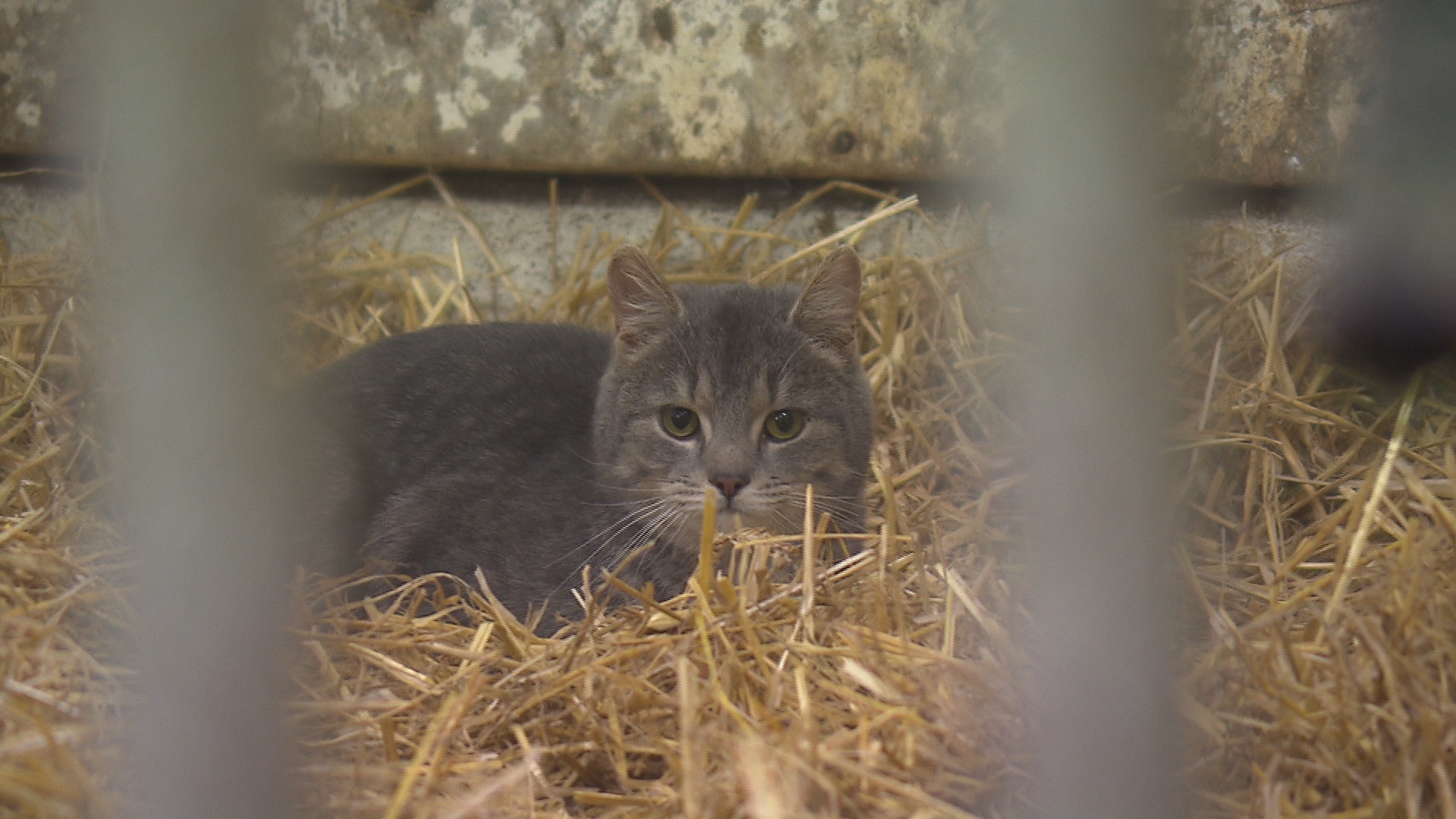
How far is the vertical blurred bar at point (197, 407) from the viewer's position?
2.96 feet

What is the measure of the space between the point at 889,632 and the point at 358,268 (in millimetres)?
2241

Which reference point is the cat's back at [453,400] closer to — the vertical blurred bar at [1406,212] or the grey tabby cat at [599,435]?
the grey tabby cat at [599,435]

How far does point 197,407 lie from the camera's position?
0.93 m

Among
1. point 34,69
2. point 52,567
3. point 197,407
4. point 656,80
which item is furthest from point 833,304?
point 34,69

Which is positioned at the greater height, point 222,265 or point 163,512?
point 222,265

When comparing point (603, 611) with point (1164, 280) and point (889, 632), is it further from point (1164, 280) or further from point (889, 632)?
point (1164, 280)

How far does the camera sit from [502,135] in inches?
135

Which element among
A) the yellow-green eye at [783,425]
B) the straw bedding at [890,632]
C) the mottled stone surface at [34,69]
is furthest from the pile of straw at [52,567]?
the yellow-green eye at [783,425]

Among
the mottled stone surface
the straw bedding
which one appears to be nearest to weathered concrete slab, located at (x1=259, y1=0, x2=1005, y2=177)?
the straw bedding

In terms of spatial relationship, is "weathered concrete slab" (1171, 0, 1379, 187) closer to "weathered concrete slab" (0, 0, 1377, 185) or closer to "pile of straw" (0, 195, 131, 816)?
"weathered concrete slab" (0, 0, 1377, 185)

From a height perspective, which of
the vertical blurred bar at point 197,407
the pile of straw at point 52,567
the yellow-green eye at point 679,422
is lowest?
the pile of straw at point 52,567

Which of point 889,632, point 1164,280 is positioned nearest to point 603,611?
point 889,632

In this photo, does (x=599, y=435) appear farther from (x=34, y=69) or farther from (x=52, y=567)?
(x=34, y=69)

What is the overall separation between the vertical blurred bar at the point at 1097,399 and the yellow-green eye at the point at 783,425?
1600 mm
